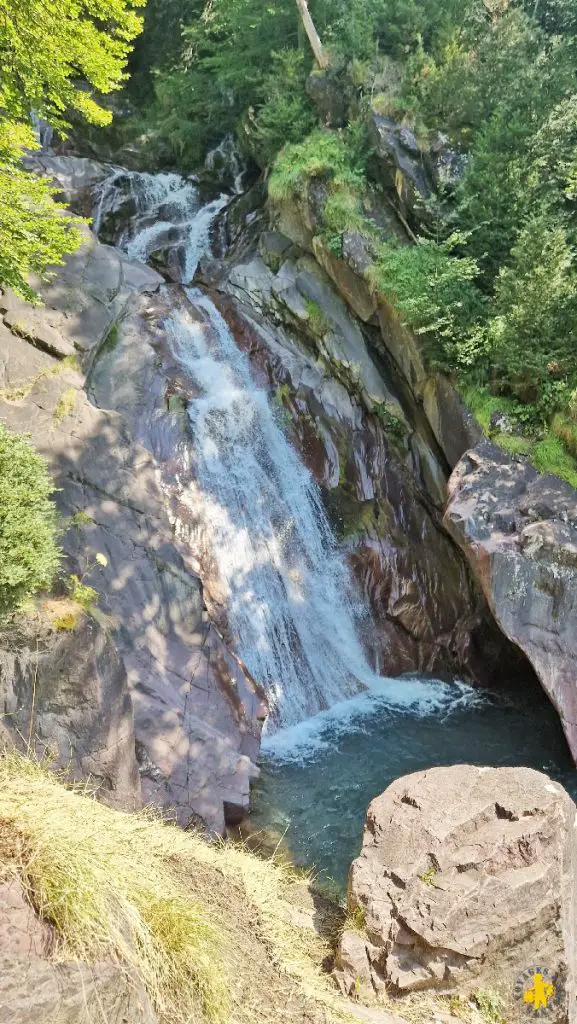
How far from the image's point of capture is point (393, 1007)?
4125 millimetres

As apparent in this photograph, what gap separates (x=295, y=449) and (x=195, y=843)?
864 cm

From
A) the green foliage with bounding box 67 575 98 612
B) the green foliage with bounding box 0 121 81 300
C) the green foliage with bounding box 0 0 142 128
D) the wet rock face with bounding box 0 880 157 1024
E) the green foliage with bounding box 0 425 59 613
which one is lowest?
the wet rock face with bounding box 0 880 157 1024

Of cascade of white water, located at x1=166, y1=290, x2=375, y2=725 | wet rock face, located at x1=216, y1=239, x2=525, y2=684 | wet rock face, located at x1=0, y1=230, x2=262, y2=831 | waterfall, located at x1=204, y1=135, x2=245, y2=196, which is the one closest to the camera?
wet rock face, located at x1=0, y1=230, x2=262, y2=831

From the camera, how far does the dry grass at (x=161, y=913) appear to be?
9.59ft

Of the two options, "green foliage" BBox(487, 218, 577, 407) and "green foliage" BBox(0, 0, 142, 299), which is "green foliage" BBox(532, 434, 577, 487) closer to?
"green foliage" BBox(487, 218, 577, 407)

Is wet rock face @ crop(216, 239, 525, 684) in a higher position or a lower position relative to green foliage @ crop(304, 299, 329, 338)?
lower

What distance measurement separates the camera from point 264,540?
38.1ft

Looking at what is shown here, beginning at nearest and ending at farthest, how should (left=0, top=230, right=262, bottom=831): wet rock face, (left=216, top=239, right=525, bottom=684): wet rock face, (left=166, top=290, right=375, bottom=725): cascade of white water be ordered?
(left=0, top=230, right=262, bottom=831): wet rock face < (left=166, top=290, right=375, bottom=725): cascade of white water < (left=216, top=239, right=525, bottom=684): wet rock face

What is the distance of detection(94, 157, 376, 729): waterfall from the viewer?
35.0ft

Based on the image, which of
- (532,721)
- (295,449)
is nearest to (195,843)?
(532,721)

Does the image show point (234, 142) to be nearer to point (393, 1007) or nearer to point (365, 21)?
point (365, 21)

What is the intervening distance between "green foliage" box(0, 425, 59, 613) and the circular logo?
524 cm

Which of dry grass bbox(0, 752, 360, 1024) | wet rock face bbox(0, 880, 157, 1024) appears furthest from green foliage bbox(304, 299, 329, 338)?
wet rock face bbox(0, 880, 157, 1024)

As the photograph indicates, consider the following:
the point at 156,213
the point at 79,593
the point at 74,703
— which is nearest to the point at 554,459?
the point at 79,593
